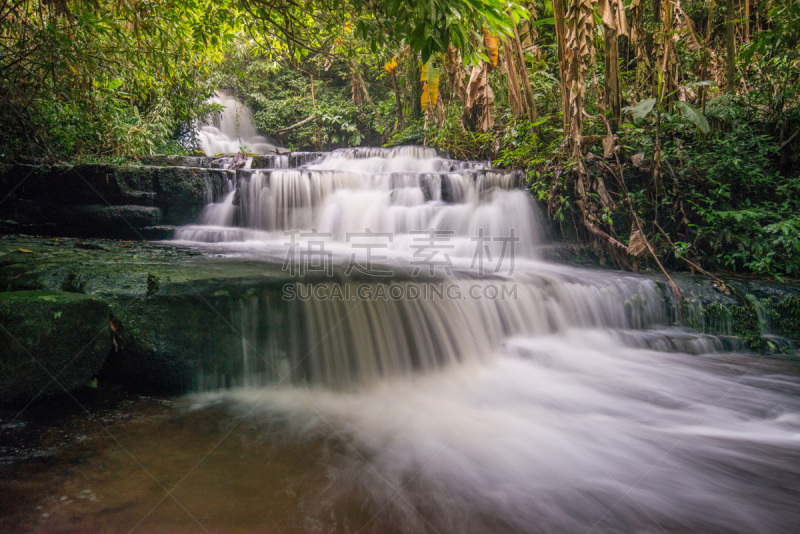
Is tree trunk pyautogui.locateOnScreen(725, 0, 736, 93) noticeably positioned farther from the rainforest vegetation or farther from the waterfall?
the waterfall

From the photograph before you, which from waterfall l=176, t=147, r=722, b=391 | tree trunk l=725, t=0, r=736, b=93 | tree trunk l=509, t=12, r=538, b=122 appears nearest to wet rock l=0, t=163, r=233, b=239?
waterfall l=176, t=147, r=722, b=391

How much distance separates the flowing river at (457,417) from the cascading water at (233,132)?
29.0 ft

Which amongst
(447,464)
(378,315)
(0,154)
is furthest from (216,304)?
(0,154)

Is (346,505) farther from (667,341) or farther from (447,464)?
(667,341)

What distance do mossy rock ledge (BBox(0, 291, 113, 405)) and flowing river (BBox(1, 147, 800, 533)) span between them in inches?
24.6

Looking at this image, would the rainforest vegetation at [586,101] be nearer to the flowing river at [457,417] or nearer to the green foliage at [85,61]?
the green foliage at [85,61]

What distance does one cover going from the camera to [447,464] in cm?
196

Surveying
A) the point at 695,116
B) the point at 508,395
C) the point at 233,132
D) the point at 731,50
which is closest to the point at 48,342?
the point at 508,395

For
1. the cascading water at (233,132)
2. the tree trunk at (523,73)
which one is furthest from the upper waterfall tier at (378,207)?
the cascading water at (233,132)

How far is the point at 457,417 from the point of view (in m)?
2.49

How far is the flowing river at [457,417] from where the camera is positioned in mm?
1576

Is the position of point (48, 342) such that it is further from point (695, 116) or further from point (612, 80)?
point (695, 116)

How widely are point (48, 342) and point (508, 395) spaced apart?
2992 mm

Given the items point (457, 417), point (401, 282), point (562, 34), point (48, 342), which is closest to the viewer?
point (48, 342)
